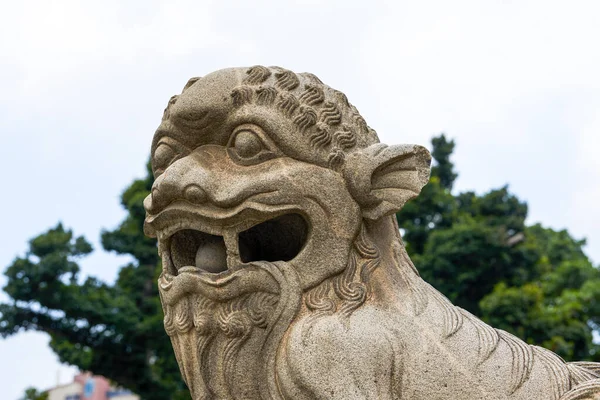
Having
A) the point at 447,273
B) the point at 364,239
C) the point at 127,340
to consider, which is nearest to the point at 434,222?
the point at 447,273

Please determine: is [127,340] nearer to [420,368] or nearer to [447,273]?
[447,273]

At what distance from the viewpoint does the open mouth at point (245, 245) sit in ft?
12.2

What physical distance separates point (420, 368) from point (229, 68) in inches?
69.1

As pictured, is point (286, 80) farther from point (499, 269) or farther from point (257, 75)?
point (499, 269)

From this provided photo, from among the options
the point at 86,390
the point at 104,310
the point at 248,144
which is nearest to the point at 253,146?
the point at 248,144

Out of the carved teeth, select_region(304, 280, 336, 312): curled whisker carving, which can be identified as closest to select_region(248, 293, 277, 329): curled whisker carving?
select_region(304, 280, 336, 312): curled whisker carving

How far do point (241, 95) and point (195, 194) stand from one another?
1.76ft

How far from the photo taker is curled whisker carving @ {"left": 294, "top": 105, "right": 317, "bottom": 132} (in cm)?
368

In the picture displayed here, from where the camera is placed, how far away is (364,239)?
3.75 meters

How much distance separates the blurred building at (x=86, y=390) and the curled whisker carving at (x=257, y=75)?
29.9 m

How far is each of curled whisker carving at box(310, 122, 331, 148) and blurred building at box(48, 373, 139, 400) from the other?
29984 millimetres

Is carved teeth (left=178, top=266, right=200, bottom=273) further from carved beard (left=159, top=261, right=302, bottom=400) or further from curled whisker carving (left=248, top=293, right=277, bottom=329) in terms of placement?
curled whisker carving (left=248, top=293, right=277, bottom=329)

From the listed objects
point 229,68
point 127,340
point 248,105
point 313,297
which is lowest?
point 313,297

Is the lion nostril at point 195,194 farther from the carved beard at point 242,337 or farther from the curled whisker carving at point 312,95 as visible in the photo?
the curled whisker carving at point 312,95
